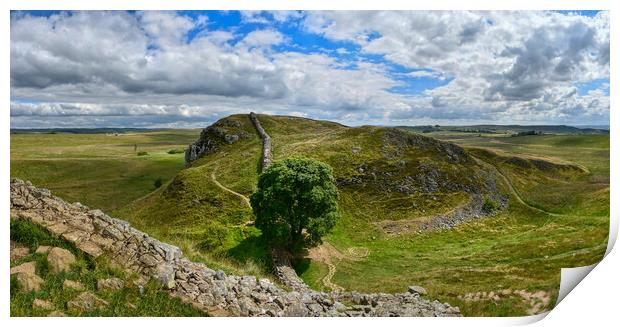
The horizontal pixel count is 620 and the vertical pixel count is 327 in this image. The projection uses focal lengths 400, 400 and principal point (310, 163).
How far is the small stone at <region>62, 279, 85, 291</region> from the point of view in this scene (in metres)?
13.6

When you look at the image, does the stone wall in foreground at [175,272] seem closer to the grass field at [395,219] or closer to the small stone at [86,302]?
the small stone at [86,302]

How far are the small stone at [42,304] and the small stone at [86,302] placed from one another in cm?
59

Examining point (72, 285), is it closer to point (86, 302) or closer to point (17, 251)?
point (86, 302)

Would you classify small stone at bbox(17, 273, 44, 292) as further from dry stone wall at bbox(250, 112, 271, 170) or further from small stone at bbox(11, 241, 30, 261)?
dry stone wall at bbox(250, 112, 271, 170)

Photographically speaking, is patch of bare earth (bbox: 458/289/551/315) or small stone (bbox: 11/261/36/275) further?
patch of bare earth (bbox: 458/289/551/315)

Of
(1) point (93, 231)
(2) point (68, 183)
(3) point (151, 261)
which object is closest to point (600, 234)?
(3) point (151, 261)

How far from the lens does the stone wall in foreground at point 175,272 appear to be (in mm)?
15234

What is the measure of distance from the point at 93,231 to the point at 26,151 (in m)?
96.5

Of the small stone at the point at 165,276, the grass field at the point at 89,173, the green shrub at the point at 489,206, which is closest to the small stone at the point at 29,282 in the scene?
the small stone at the point at 165,276

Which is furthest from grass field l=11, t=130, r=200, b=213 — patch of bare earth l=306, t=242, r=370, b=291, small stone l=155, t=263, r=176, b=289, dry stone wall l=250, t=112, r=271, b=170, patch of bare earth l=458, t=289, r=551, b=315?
patch of bare earth l=458, t=289, r=551, b=315

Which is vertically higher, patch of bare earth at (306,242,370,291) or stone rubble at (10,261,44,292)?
stone rubble at (10,261,44,292)

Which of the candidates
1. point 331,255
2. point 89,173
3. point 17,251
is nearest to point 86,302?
point 17,251

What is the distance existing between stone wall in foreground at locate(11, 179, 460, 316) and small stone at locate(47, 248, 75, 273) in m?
0.62

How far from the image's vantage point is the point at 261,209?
35250 millimetres
